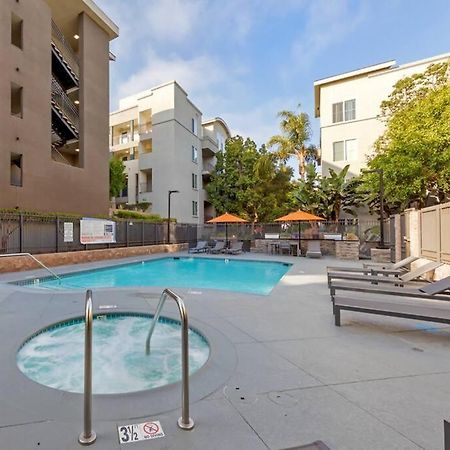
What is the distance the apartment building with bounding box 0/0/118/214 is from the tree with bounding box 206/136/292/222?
12.7 m

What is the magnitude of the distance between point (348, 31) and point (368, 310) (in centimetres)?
1638

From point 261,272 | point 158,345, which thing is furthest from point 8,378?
point 261,272

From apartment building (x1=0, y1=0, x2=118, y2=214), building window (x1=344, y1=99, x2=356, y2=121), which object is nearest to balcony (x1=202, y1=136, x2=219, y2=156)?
apartment building (x1=0, y1=0, x2=118, y2=214)

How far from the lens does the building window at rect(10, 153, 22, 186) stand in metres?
14.9

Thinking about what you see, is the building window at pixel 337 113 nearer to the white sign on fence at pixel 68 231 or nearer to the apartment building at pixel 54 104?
the apartment building at pixel 54 104

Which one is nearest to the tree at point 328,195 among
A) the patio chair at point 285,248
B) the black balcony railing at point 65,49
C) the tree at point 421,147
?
the tree at point 421,147

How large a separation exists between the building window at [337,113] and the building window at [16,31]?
22094mm

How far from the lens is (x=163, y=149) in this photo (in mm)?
26188

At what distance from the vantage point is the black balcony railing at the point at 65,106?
18.2 meters

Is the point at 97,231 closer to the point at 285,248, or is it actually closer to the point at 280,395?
the point at 285,248

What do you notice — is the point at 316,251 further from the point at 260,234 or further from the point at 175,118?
the point at 175,118

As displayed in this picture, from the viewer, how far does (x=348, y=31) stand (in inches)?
612

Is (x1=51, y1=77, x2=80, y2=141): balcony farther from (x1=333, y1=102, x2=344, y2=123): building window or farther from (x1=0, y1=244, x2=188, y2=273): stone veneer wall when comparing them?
(x1=333, y1=102, x2=344, y2=123): building window

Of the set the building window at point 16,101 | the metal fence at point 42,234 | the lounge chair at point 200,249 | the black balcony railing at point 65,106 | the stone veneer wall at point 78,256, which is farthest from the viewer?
the lounge chair at point 200,249
